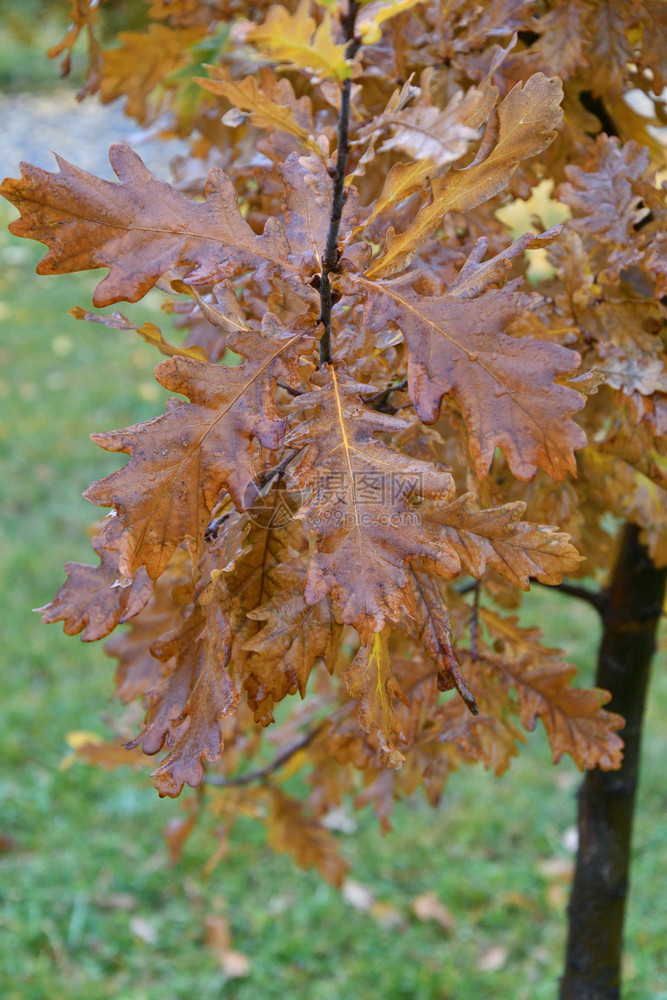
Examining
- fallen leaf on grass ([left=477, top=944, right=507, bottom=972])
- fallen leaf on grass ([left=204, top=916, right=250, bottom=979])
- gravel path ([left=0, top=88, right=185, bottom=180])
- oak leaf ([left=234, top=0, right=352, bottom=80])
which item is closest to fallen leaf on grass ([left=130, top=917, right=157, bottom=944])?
fallen leaf on grass ([left=204, top=916, right=250, bottom=979])

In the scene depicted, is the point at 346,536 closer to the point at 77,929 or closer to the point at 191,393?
the point at 191,393

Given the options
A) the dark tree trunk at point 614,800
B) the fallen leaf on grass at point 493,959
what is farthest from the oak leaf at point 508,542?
the fallen leaf on grass at point 493,959

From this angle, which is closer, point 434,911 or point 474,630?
point 474,630

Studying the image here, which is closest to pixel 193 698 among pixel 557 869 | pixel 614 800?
pixel 614 800

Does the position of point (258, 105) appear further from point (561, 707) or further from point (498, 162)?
point (561, 707)

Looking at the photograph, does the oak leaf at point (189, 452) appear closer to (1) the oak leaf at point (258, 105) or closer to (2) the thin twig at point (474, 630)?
(1) the oak leaf at point (258, 105)

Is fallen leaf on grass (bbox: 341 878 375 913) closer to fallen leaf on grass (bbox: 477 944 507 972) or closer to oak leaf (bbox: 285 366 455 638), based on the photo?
fallen leaf on grass (bbox: 477 944 507 972)
